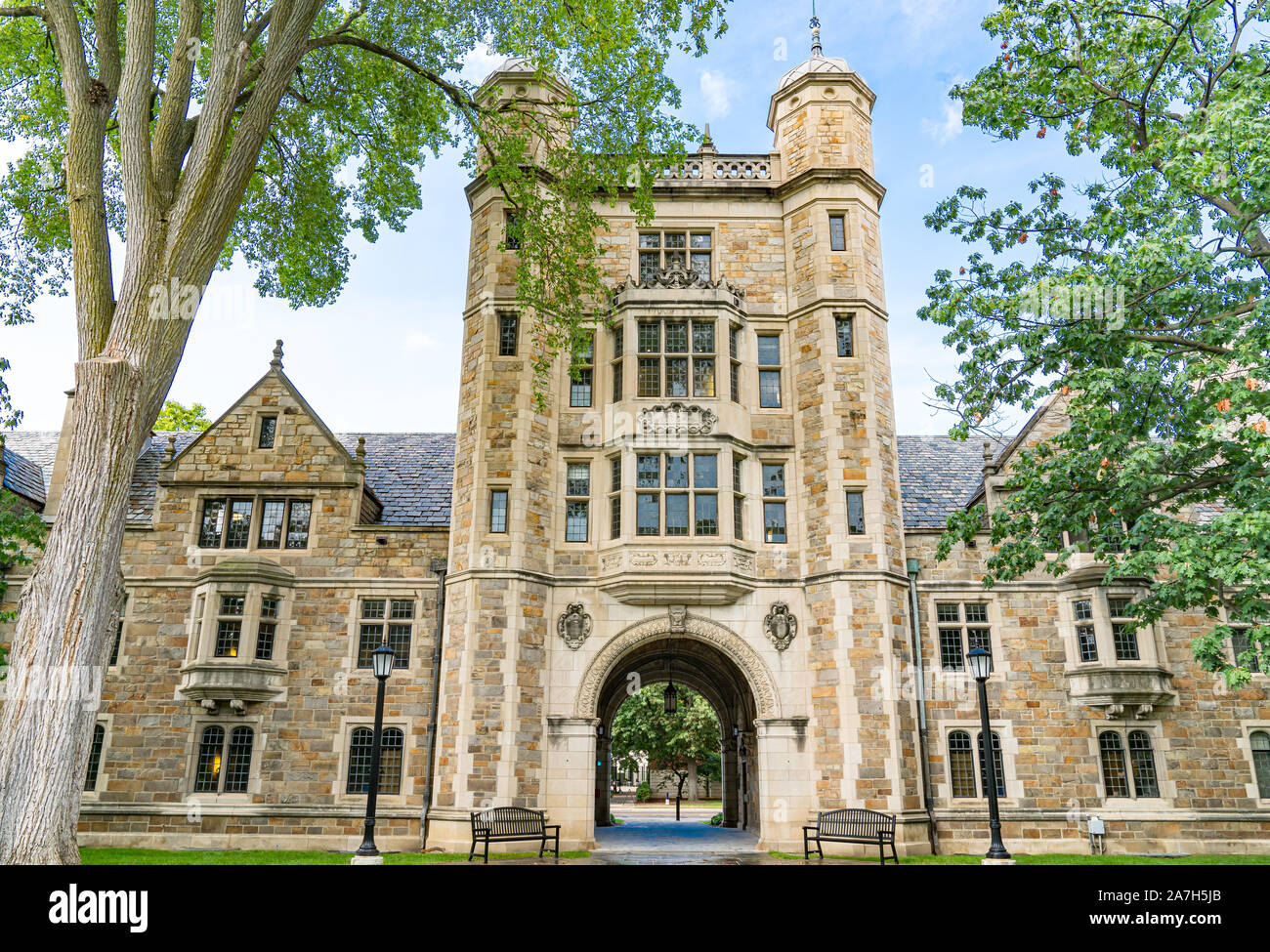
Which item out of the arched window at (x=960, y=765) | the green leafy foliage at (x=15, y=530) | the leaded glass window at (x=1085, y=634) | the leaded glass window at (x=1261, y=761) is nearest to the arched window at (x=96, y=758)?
the green leafy foliage at (x=15, y=530)

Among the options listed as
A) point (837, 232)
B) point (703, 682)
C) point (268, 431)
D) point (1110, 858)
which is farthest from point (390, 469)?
point (1110, 858)

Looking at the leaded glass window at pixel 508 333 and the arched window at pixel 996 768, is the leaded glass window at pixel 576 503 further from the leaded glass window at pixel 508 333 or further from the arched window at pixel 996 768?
the arched window at pixel 996 768

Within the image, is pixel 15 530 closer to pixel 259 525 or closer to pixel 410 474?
pixel 259 525

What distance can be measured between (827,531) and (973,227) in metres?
6.93

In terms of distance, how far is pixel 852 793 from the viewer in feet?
55.7

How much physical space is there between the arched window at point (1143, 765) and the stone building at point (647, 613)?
2.5 inches

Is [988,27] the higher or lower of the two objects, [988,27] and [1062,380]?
the higher

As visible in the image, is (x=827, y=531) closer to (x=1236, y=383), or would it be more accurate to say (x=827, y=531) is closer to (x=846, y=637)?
(x=846, y=637)

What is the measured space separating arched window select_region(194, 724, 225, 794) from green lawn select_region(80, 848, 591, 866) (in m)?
1.47

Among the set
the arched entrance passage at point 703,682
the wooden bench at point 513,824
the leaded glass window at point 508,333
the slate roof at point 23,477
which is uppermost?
the leaded glass window at point 508,333

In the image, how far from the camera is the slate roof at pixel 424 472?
22078 millimetres

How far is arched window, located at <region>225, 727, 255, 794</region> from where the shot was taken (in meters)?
18.8

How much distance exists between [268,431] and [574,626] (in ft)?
30.7

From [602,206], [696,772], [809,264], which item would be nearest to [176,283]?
[602,206]
